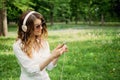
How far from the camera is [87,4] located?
3338 centimetres

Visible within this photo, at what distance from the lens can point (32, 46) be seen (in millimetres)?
3730

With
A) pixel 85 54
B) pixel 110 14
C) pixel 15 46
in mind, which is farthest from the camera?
pixel 110 14

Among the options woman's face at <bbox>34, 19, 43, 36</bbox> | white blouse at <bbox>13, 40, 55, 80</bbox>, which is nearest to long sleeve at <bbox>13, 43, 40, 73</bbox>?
white blouse at <bbox>13, 40, 55, 80</bbox>

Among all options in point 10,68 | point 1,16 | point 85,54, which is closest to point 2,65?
point 10,68

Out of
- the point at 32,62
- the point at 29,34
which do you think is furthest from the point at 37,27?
the point at 32,62

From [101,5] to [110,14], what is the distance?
2.40 m

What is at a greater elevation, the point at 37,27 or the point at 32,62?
the point at 37,27

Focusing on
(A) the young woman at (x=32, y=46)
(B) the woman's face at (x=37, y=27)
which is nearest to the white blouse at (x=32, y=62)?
(A) the young woman at (x=32, y=46)

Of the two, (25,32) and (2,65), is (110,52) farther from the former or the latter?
(25,32)

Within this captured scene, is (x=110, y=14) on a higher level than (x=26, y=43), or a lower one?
lower

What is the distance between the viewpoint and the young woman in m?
3.66

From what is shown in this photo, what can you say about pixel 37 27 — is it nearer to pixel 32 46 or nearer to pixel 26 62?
pixel 32 46

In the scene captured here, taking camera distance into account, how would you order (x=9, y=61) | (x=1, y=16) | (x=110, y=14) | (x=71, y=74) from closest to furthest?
(x=71, y=74) → (x=9, y=61) → (x=1, y=16) → (x=110, y=14)

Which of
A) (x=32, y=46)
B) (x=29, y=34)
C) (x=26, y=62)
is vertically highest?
(x=29, y=34)
